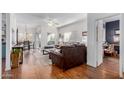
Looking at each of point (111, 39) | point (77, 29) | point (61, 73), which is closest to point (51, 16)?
point (77, 29)

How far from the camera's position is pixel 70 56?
4.49 metres

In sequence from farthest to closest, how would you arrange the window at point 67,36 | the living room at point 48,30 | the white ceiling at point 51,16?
1. the window at point 67,36
2. the living room at point 48,30
3. the white ceiling at point 51,16

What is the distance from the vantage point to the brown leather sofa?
14.2 ft

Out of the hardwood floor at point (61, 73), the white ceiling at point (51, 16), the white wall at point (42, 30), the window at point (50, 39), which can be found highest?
the white ceiling at point (51, 16)

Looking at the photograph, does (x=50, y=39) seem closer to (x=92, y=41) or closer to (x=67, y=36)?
(x=67, y=36)

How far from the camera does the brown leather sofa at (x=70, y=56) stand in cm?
432

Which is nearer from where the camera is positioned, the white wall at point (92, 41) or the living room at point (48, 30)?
the white wall at point (92, 41)

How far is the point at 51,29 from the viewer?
11578 mm

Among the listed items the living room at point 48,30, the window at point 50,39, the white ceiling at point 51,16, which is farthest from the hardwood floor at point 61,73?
the window at point 50,39

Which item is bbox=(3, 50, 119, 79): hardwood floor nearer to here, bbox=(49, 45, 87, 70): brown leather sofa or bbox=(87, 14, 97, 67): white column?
bbox=(49, 45, 87, 70): brown leather sofa

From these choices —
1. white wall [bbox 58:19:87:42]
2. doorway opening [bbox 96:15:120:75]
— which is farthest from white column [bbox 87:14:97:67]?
white wall [bbox 58:19:87:42]

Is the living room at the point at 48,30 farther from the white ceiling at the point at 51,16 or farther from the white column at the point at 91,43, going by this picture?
the white column at the point at 91,43
